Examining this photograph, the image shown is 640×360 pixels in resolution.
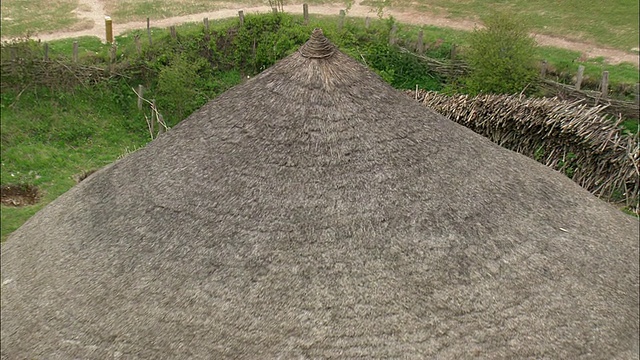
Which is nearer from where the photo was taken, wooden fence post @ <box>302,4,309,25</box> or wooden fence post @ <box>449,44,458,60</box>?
wooden fence post @ <box>302,4,309,25</box>

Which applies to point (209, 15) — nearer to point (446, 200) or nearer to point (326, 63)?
point (326, 63)

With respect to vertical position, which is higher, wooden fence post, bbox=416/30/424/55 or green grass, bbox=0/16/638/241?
wooden fence post, bbox=416/30/424/55

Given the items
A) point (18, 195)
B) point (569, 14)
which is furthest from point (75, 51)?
point (569, 14)

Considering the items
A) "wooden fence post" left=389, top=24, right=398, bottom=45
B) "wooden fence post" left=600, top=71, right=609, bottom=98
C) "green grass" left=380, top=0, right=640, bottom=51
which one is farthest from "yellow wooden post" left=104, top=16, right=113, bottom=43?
"wooden fence post" left=600, top=71, right=609, bottom=98

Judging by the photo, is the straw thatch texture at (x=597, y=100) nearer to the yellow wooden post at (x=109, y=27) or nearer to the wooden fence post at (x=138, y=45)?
the wooden fence post at (x=138, y=45)

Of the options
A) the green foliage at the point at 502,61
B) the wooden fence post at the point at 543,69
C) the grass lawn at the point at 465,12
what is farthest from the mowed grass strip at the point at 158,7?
the wooden fence post at the point at 543,69

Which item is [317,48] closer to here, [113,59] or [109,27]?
[109,27]

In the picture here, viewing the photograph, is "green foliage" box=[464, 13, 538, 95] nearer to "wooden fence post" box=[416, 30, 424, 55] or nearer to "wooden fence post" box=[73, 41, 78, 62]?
"wooden fence post" box=[416, 30, 424, 55]

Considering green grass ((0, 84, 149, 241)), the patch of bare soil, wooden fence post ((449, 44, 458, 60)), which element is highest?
wooden fence post ((449, 44, 458, 60))

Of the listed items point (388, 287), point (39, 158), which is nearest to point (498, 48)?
point (388, 287)
